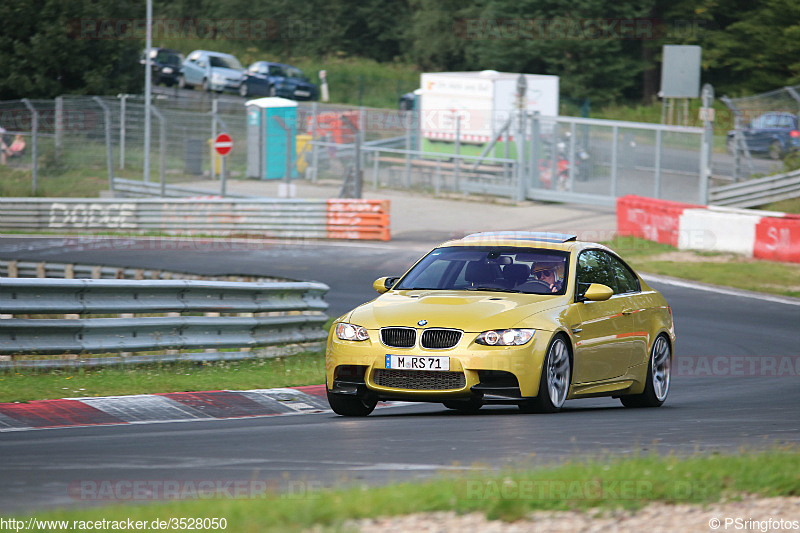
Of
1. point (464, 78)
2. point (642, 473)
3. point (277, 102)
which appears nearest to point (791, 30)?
point (464, 78)

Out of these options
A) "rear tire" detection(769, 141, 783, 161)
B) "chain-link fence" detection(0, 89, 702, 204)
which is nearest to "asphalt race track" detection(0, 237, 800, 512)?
"rear tire" detection(769, 141, 783, 161)

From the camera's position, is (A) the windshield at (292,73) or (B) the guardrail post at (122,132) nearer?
(B) the guardrail post at (122,132)

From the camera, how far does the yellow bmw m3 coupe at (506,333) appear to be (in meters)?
8.87

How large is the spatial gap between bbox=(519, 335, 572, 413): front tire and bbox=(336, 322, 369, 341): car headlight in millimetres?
1298

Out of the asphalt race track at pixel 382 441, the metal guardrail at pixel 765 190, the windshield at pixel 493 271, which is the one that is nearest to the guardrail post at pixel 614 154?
the metal guardrail at pixel 765 190

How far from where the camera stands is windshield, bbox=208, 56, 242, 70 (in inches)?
2356

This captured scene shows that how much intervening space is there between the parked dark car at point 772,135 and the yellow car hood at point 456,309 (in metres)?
20.0

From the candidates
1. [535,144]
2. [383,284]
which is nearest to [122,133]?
[535,144]

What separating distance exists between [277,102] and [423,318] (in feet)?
98.9

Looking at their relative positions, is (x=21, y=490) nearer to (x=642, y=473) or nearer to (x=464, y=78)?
(x=642, y=473)

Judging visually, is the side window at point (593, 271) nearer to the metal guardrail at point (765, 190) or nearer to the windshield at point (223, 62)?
the metal guardrail at point (765, 190)

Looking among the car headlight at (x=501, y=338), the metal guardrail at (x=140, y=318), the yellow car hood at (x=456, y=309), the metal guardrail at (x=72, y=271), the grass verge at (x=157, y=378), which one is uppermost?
the yellow car hood at (x=456, y=309)

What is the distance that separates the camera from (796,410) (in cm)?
1004

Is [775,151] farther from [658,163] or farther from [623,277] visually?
[623,277]
